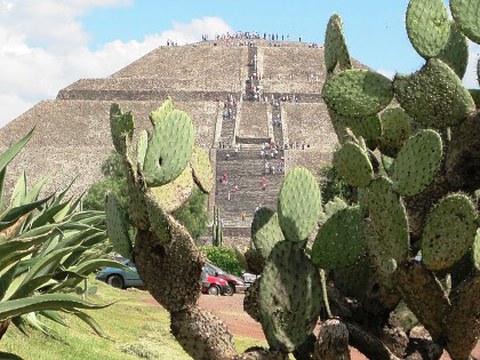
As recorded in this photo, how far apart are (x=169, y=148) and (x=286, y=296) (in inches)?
26.6

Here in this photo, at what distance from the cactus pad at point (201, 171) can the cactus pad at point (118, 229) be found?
39cm

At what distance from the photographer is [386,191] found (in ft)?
11.6

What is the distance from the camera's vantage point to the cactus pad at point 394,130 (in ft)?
14.7

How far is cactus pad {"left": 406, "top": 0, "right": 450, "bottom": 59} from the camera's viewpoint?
3516 mm

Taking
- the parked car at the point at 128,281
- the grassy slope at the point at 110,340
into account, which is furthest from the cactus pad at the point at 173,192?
the parked car at the point at 128,281

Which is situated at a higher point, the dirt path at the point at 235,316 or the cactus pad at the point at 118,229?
the cactus pad at the point at 118,229

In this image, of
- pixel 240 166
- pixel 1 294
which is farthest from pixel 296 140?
pixel 1 294

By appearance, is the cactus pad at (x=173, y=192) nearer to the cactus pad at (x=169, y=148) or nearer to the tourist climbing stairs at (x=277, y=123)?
the cactus pad at (x=169, y=148)

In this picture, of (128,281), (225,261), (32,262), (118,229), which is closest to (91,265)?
(32,262)

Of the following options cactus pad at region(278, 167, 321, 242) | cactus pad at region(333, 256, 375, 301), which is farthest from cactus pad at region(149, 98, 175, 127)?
cactus pad at region(333, 256, 375, 301)

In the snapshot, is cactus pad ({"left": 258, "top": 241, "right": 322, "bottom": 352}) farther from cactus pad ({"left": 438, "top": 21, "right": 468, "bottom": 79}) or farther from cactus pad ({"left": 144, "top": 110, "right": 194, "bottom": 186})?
cactus pad ({"left": 438, "top": 21, "right": 468, "bottom": 79})

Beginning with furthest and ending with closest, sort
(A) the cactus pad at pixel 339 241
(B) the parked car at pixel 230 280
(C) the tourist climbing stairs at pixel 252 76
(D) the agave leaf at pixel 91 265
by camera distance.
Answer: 1. (C) the tourist climbing stairs at pixel 252 76
2. (B) the parked car at pixel 230 280
3. (D) the agave leaf at pixel 91 265
4. (A) the cactus pad at pixel 339 241

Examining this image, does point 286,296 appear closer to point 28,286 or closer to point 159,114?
point 159,114

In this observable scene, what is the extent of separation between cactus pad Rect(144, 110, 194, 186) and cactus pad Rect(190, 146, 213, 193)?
56 cm
